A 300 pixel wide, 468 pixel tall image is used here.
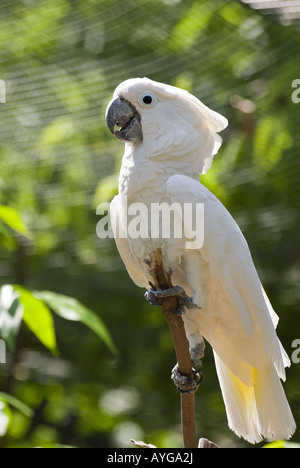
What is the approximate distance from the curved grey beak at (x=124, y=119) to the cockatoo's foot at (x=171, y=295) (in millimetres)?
355

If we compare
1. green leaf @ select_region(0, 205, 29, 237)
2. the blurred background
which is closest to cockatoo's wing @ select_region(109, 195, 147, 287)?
green leaf @ select_region(0, 205, 29, 237)

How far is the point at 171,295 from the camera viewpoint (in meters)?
1.29

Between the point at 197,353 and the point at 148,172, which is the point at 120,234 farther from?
the point at 197,353

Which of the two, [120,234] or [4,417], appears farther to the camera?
[120,234]

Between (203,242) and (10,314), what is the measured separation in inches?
17.0

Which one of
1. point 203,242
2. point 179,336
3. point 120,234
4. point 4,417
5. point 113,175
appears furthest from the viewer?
point 113,175

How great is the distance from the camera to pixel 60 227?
3344 mm

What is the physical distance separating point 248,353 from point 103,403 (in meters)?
2.21

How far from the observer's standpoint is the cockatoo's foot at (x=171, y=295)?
1.29m

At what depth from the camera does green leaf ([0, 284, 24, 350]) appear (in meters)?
1.15

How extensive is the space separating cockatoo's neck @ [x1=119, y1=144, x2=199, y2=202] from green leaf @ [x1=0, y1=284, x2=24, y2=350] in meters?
0.34

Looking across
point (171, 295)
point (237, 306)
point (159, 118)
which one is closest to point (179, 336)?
point (171, 295)

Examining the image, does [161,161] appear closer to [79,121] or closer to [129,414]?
[79,121]

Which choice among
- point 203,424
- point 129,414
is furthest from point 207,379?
point 129,414
